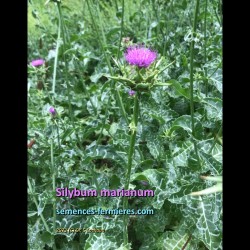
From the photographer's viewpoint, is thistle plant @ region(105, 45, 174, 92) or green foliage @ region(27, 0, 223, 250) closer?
thistle plant @ region(105, 45, 174, 92)

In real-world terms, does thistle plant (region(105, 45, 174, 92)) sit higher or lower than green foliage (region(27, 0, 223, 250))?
higher

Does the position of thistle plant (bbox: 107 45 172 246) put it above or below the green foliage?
above

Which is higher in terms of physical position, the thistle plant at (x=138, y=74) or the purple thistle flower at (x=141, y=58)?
the purple thistle flower at (x=141, y=58)

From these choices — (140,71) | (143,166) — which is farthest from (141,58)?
(143,166)

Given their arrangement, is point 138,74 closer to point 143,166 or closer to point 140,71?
point 140,71

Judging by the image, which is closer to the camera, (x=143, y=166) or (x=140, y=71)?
(x=140, y=71)

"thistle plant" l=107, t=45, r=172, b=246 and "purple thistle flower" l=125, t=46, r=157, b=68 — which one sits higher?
"purple thistle flower" l=125, t=46, r=157, b=68

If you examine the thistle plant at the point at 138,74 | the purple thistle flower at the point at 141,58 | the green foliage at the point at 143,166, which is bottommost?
the green foliage at the point at 143,166

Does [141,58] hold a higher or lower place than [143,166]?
higher

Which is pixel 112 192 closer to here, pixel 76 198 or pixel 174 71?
pixel 76 198

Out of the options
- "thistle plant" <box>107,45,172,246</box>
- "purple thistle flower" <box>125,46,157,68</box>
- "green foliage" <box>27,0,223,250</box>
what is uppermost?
"purple thistle flower" <box>125,46,157,68</box>

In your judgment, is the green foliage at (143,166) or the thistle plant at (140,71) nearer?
the thistle plant at (140,71)

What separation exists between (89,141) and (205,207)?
1.76 feet

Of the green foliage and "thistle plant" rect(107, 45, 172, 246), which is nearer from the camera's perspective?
"thistle plant" rect(107, 45, 172, 246)
